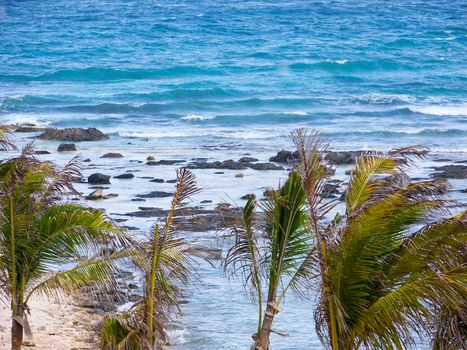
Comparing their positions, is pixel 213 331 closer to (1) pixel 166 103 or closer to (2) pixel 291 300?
(2) pixel 291 300

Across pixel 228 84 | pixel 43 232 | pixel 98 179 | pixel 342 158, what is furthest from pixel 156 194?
pixel 228 84

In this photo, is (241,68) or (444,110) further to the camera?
(241,68)

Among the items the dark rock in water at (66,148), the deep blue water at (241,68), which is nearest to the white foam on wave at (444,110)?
the deep blue water at (241,68)

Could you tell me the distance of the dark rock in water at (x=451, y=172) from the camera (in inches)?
1211

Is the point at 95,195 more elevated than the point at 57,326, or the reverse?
the point at 95,195

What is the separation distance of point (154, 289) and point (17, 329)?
3830 mm

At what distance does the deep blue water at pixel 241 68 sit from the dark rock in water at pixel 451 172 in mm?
6491

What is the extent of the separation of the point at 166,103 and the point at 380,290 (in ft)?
149

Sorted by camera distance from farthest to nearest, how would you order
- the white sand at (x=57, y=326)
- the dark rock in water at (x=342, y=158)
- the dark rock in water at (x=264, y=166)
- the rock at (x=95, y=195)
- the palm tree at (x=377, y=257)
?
the dark rock in water at (x=342, y=158)
the dark rock in water at (x=264, y=166)
the rock at (x=95, y=195)
the white sand at (x=57, y=326)
the palm tree at (x=377, y=257)

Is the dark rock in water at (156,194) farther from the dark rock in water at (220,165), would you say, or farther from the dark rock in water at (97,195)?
the dark rock in water at (220,165)

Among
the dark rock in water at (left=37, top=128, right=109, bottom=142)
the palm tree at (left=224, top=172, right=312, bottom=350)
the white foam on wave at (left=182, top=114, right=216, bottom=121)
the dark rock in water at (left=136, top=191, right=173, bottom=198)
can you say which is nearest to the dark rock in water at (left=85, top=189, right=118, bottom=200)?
the dark rock in water at (left=136, top=191, right=173, bottom=198)

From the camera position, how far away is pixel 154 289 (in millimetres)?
11055

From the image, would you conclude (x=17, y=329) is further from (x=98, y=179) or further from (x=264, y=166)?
(x=264, y=166)

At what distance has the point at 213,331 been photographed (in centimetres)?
1769
